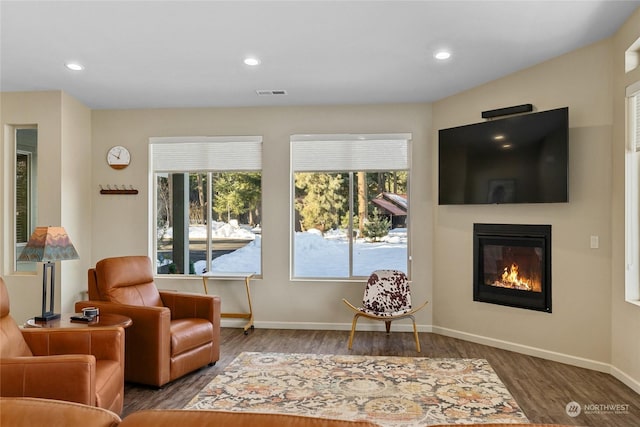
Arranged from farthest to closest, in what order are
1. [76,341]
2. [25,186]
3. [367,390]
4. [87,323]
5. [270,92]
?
[25,186] → [270,92] → [367,390] → [87,323] → [76,341]

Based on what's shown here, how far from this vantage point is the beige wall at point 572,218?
12.5 feet

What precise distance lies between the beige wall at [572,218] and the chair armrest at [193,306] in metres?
2.75

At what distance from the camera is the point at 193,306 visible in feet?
13.5

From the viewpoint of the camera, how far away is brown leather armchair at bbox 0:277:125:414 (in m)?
2.23

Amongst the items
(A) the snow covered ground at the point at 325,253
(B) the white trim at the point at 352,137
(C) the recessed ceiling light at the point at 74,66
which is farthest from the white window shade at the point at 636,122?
(C) the recessed ceiling light at the point at 74,66

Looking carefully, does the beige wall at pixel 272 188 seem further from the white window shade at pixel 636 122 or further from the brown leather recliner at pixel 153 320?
the white window shade at pixel 636 122

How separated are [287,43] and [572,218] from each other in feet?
9.72

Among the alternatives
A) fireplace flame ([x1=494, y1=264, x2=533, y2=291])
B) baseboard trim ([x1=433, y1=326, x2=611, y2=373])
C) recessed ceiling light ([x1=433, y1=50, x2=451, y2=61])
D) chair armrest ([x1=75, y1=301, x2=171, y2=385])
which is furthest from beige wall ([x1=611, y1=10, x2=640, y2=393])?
chair armrest ([x1=75, y1=301, x2=171, y2=385])

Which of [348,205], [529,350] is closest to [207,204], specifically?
[348,205]

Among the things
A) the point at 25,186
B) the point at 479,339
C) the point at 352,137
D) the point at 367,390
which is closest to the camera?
the point at 367,390

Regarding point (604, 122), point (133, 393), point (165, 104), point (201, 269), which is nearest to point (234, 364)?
point (133, 393)

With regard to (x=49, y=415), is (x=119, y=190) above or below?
above

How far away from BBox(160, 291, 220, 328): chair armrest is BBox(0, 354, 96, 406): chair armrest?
→ 1776mm

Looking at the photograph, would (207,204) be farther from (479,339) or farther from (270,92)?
(479,339)
